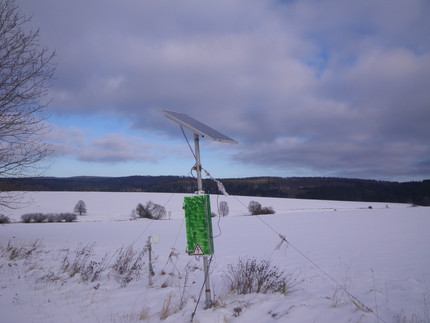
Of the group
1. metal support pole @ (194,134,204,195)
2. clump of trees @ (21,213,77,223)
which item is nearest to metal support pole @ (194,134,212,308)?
metal support pole @ (194,134,204,195)

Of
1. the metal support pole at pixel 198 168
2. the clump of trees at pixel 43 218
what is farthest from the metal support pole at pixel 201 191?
the clump of trees at pixel 43 218

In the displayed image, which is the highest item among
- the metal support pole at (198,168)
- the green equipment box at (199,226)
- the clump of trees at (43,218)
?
the metal support pole at (198,168)

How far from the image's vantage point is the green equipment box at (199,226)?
14.4 ft

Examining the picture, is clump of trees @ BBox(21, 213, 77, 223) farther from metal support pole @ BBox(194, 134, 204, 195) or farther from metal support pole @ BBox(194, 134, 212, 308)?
metal support pole @ BBox(194, 134, 204, 195)

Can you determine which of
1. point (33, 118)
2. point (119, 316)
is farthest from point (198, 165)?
point (33, 118)

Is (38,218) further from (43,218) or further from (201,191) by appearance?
(201,191)

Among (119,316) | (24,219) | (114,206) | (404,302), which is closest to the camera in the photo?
(119,316)

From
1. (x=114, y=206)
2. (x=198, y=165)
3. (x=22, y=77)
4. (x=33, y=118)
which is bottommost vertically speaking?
(x=114, y=206)

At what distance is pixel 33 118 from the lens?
9727 mm

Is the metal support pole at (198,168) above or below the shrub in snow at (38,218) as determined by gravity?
above

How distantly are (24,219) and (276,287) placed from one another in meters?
44.1

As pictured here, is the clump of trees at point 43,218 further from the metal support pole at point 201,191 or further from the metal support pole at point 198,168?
the metal support pole at point 198,168

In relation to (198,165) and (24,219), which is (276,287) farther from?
(24,219)

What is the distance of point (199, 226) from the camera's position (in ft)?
14.6
